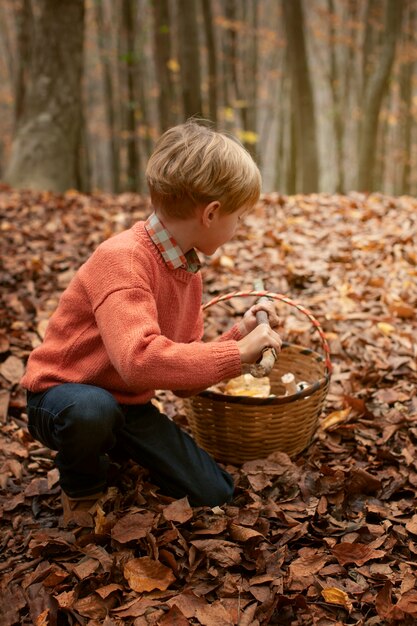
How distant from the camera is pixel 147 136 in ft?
41.9

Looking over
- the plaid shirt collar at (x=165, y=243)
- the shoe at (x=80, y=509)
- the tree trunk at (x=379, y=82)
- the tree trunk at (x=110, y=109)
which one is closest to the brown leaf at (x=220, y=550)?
the shoe at (x=80, y=509)

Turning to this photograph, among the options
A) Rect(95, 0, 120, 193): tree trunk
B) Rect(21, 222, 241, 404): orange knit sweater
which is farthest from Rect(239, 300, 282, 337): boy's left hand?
Rect(95, 0, 120, 193): tree trunk

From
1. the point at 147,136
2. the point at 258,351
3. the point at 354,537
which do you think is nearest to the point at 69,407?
the point at 258,351

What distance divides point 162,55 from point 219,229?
8006 mm

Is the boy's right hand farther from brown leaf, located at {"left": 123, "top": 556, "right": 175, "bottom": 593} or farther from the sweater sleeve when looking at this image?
brown leaf, located at {"left": 123, "top": 556, "right": 175, "bottom": 593}

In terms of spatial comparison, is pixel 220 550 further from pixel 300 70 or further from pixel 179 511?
pixel 300 70

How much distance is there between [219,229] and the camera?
2.04 metres

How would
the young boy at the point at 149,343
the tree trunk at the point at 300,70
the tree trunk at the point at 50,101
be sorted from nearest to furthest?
the young boy at the point at 149,343, the tree trunk at the point at 50,101, the tree trunk at the point at 300,70

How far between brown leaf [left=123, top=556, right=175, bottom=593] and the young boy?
0.28m

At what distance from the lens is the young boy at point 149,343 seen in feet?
6.05

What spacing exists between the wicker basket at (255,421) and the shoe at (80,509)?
52 cm

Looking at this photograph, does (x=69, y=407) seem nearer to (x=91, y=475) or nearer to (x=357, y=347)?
(x=91, y=475)

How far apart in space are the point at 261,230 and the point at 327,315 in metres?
1.72

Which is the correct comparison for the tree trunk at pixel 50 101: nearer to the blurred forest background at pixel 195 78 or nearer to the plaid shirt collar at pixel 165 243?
the blurred forest background at pixel 195 78
